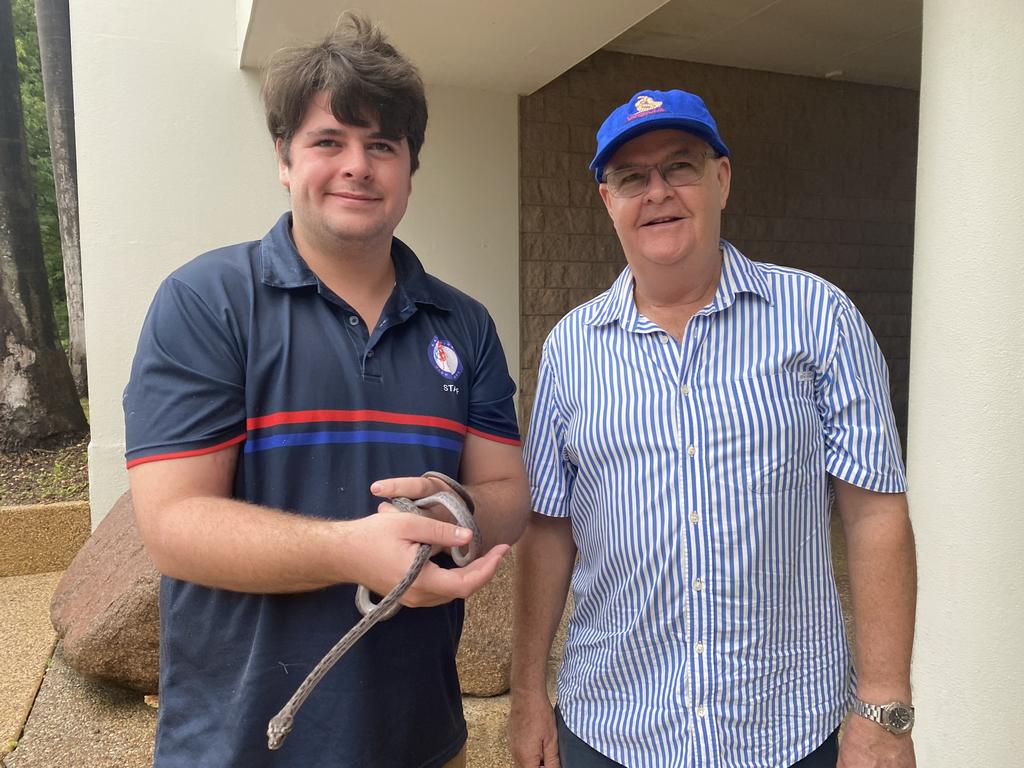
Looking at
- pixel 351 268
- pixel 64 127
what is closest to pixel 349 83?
pixel 351 268

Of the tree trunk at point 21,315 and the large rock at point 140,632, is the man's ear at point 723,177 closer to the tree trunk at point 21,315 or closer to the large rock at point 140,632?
the large rock at point 140,632

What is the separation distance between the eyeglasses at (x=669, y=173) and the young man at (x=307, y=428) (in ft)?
1.53

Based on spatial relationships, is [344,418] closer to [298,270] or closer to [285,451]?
[285,451]

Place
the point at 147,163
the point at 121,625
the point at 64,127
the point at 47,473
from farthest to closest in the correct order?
1. the point at 64,127
2. the point at 47,473
3. the point at 147,163
4. the point at 121,625

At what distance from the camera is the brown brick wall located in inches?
247

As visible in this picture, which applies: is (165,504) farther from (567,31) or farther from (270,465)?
(567,31)

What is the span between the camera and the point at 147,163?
5.16 meters

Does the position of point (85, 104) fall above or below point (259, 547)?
above

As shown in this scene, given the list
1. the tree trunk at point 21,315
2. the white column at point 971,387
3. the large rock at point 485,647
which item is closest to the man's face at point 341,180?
the white column at point 971,387

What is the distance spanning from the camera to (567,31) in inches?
182

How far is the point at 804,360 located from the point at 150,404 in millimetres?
1270

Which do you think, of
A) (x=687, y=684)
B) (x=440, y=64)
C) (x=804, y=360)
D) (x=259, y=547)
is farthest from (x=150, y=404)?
(x=440, y=64)

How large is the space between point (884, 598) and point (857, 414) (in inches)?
14.8

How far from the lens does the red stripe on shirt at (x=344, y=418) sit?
61.4 inches
